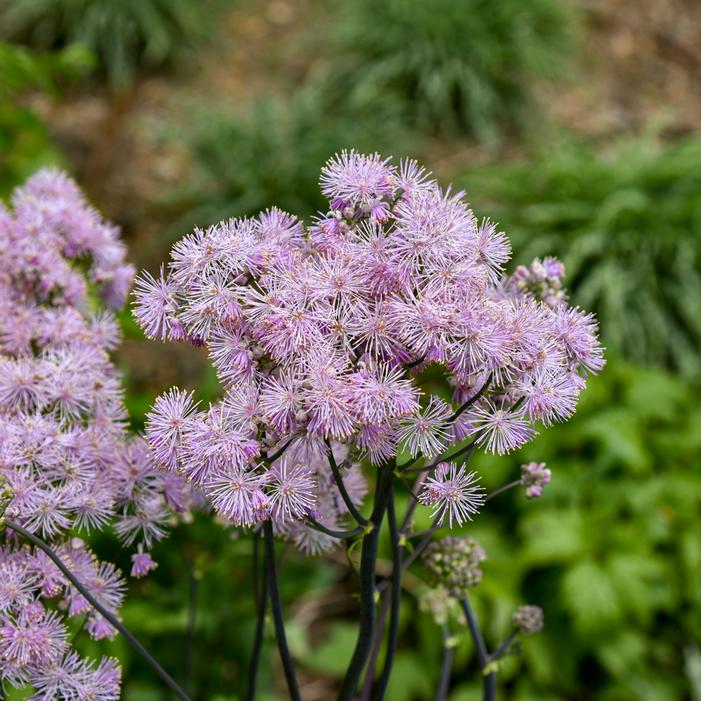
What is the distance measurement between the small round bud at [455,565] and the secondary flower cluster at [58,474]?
377mm

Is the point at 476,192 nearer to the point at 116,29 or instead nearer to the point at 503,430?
the point at 116,29

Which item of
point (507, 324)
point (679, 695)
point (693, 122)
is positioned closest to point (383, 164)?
point (507, 324)

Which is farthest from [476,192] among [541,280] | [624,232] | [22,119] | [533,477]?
[533,477]

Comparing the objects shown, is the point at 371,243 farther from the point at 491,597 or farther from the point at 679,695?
the point at 679,695

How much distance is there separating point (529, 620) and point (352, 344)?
0.60 meters

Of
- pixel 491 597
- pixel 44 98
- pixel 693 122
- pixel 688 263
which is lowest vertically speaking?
pixel 491 597

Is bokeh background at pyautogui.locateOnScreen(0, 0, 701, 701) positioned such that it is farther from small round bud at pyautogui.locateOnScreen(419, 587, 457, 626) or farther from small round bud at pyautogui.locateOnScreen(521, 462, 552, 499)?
small round bud at pyautogui.locateOnScreen(521, 462, 552, 499)

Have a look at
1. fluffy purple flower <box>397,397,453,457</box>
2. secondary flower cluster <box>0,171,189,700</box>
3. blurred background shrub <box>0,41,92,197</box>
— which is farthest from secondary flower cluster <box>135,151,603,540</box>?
blurred background shrub <box>0,41,92,197</box>

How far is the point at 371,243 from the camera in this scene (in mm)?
943

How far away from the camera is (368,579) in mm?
1025

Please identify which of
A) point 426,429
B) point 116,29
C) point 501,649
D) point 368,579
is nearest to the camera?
point 426,429

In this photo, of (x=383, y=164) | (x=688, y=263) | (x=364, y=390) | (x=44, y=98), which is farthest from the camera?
(x=44, y=98)

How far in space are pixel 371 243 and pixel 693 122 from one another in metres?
5.50

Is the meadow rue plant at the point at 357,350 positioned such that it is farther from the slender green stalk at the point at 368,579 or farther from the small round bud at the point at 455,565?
the small round bud at the point at 455,565
